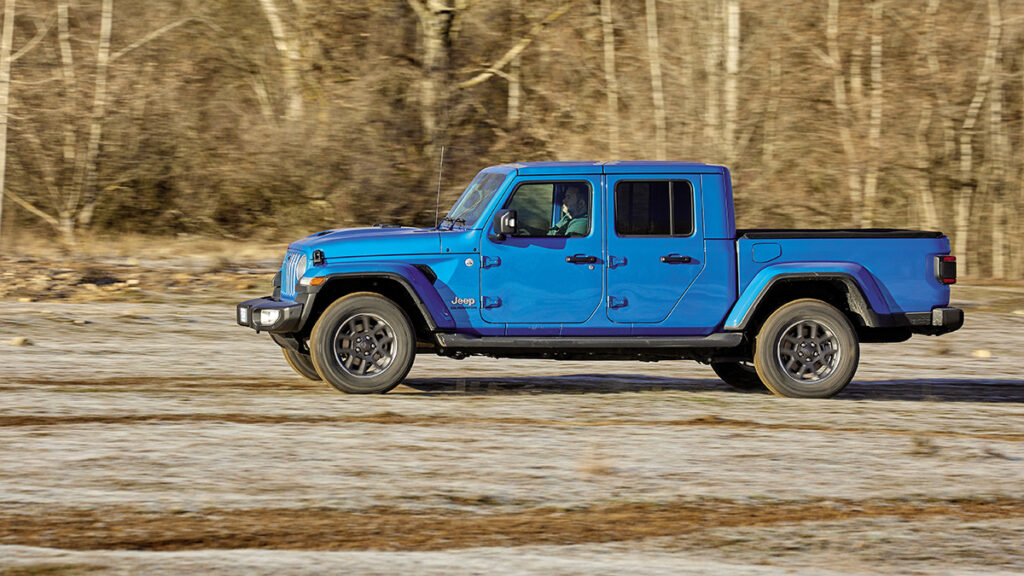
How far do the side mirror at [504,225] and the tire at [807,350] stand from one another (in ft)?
6.86

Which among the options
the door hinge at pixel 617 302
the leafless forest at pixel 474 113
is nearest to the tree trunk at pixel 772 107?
the leafless forest at pixel 474 113

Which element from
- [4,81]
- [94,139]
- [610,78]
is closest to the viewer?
[4,81]

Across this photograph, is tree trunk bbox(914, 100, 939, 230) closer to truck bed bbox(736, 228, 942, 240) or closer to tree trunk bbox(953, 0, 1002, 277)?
tree trunk bbox(953, 0, 1002, 277)

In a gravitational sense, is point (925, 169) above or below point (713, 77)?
below

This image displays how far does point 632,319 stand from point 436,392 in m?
1.66

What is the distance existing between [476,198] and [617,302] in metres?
1.42

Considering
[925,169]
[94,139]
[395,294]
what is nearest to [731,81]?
[925,169]

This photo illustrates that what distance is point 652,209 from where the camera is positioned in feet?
33.6

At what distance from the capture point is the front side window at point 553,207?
10148 mm

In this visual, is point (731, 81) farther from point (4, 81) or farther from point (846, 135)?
point (4, 81)

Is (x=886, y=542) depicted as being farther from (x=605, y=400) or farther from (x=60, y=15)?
(x=60, y=15)

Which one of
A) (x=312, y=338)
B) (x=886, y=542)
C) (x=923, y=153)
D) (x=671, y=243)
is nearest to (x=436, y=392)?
(x=312, y=338)

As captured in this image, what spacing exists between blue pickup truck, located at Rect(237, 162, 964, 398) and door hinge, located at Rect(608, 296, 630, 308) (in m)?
0.01

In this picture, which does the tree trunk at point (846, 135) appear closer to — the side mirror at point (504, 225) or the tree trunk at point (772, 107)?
the tree trunk at point (772, 107)
